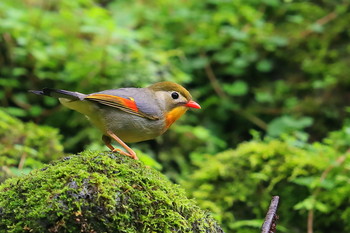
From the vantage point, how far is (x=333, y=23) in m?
8.77

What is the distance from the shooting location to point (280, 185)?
560cm

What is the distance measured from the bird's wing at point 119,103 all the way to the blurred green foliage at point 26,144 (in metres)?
1.46

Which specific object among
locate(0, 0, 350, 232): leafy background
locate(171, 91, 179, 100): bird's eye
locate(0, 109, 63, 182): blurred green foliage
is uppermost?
locate(171, 91, 179, 100): bird's eye

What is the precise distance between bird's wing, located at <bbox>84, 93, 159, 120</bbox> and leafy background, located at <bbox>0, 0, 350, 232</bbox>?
1354 mm

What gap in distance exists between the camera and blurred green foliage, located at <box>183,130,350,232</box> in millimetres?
5191

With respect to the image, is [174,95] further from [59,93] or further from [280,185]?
[280,185]

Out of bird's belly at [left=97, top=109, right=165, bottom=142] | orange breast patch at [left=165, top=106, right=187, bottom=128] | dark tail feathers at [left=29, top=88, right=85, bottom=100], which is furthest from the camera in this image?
orange breast patch at [left=165, top=106, right=187, bottom=128]

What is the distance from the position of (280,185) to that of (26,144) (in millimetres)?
3135

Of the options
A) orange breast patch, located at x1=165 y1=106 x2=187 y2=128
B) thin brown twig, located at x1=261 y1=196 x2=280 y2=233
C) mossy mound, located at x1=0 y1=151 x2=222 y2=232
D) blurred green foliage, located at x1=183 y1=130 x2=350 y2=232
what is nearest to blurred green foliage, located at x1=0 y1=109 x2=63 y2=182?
orange breast patch, located at x1=165 y1=106 x2=187 y2=128

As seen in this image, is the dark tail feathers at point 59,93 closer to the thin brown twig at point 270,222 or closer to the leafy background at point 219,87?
the leafy background at point 219,87

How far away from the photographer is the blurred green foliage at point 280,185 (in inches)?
204

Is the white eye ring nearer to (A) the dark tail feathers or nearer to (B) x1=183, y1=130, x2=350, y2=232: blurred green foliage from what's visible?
(A) the dark tail feathers

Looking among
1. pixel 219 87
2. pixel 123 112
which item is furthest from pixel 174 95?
pixel 219 87

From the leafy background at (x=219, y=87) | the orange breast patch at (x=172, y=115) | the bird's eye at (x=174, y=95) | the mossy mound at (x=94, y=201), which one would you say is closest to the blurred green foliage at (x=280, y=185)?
the leafy background at (x=219, y=87)
